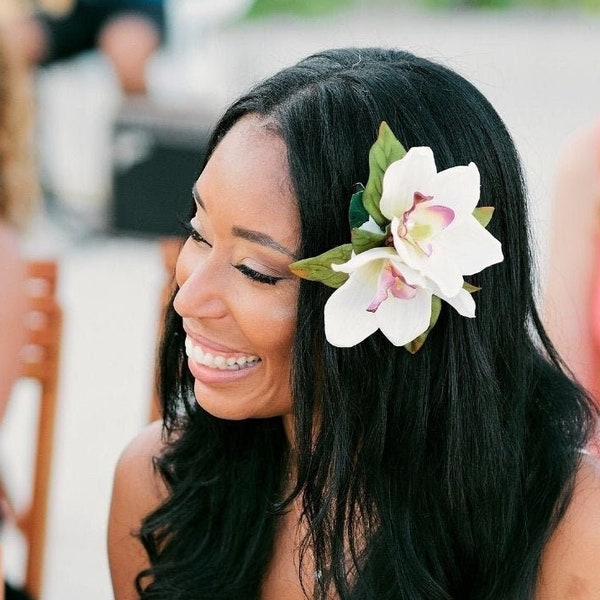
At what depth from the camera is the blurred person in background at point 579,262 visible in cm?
228

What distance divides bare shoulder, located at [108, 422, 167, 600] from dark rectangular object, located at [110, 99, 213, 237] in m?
3.53

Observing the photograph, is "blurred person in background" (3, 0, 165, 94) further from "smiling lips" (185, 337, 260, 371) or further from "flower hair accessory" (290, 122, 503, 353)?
"flower hair accessory" (290, 122, 503, 353)

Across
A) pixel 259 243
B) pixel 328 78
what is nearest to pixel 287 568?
pixel 259 243

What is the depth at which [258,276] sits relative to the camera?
4.63 ft

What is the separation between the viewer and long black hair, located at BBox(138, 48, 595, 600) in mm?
1379

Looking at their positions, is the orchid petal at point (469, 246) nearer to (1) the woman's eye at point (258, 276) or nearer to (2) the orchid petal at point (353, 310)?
(2) the orchid petal at point (353, 310)

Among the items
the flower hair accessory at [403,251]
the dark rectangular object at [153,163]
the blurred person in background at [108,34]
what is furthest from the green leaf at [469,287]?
Result: the blurred person in background at [108,34]

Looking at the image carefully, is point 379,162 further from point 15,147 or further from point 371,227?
point 15,147

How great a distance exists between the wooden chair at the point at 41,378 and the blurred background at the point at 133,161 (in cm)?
4

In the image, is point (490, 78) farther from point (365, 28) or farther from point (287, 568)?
point (287, 568)

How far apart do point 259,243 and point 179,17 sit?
6220 millimetres

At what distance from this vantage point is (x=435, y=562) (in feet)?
5.00

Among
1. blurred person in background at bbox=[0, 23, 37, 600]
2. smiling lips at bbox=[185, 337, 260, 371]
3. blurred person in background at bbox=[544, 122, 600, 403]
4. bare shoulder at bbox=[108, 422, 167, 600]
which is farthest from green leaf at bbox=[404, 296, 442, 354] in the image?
blurred person in background at bbox=[0, 23, 37, 600]

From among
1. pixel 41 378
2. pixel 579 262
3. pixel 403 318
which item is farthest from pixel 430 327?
pixel 41 378
